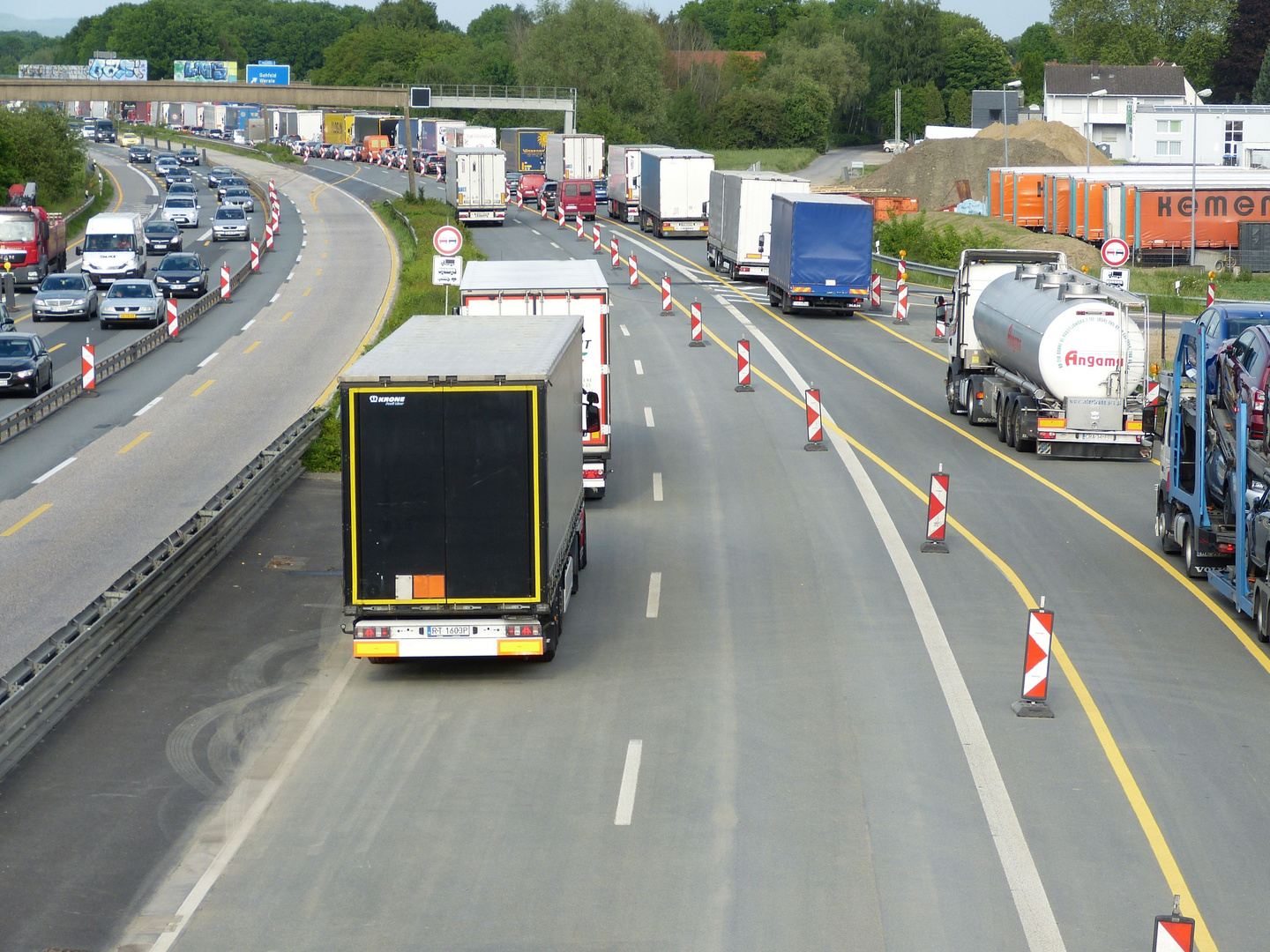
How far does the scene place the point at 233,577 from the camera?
18.1 m

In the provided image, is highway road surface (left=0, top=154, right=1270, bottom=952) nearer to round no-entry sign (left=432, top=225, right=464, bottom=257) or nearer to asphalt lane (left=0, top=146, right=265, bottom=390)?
round no-entry sign (left=432, top=225, right=464, bottom=257)

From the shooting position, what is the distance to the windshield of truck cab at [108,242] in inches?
2064

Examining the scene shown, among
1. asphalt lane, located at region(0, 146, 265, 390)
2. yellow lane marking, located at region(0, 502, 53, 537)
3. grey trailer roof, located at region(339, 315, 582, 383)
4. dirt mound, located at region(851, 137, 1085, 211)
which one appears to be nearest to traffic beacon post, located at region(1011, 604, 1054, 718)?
grey trailer roof, located at region(339, 315, 582, 383)

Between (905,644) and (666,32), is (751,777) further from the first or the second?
(666,32)

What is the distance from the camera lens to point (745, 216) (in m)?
50.8

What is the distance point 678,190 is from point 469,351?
177ft

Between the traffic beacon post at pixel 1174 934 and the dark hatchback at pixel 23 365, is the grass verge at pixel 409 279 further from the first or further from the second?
the traffic beacon post at pixel 1174 934

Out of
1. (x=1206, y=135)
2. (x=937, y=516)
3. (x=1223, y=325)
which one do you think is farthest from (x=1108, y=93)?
(x=937, y=516)

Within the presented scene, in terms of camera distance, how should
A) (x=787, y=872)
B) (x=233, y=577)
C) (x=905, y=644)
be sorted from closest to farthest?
(x=787, y=872), (x=905, y=644), (x=233, y=577)

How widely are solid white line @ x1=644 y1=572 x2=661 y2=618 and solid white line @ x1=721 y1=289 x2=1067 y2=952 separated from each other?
290cm

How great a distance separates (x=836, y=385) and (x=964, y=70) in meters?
125

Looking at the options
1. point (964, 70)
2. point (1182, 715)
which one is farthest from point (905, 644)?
point (964, 70)

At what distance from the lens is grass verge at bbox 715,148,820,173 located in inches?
4702

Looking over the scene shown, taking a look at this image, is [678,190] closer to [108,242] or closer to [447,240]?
[108,242]
